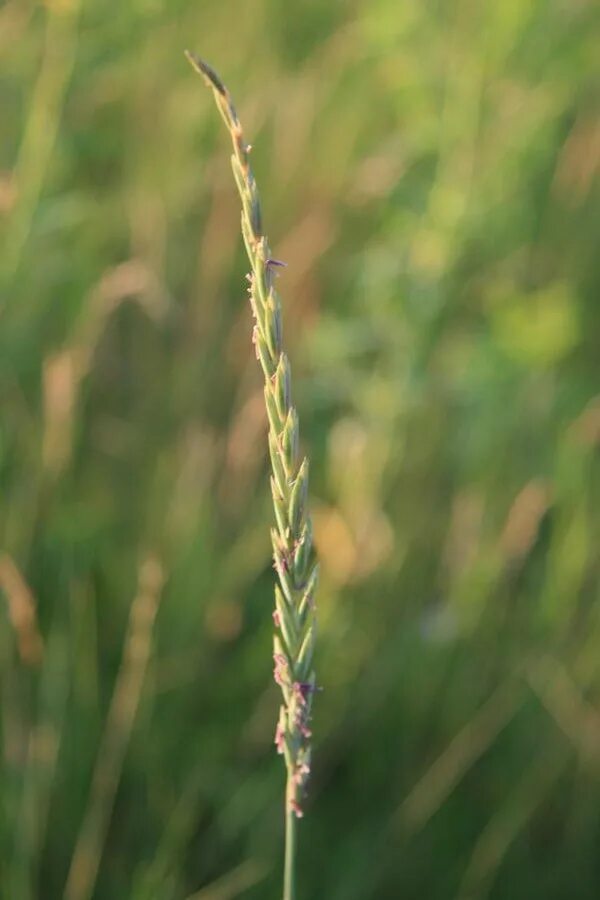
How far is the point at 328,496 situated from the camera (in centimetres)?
209

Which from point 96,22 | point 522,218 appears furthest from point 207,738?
point 96,22

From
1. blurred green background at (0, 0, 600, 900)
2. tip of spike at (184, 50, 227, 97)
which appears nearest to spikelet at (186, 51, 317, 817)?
tip of spike at (184, 50, 227, 97)

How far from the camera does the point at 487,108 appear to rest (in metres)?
1.70

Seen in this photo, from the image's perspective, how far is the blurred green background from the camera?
159 cm

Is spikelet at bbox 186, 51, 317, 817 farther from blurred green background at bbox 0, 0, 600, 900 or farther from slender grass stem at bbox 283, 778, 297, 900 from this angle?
blurred green background at bbox 0, 0, 600, 900

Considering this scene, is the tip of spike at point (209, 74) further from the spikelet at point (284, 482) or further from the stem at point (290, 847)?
the stem at point (290, 847)

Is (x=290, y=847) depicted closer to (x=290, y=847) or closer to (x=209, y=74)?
(x=290, y=847)

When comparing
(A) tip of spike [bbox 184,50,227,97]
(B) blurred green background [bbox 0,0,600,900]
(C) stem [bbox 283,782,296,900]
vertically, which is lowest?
(C) stem [bbox 283,782,296,900]

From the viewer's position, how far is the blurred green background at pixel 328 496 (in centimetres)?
159

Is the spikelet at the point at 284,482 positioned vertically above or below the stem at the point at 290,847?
above

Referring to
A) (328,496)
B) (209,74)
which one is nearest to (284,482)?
(209,74)

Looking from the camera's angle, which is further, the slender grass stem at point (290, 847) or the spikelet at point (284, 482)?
the slender grass stem at point (290, 847)

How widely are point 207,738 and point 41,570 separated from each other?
0.41m

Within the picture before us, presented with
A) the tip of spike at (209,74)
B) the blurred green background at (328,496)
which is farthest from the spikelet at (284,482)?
the blurred green background at (328,496)
